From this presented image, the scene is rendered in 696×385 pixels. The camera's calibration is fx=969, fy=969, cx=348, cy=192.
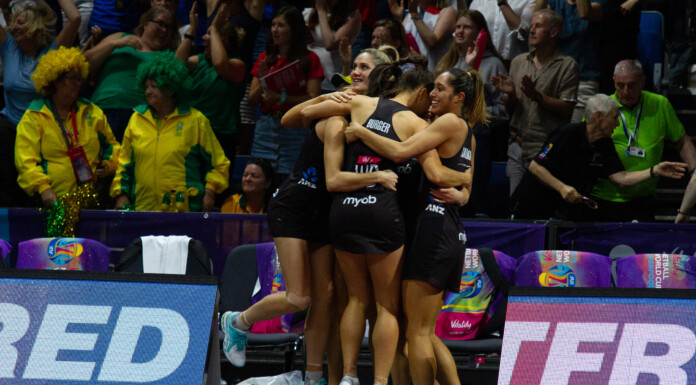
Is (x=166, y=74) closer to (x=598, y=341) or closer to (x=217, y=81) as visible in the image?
(x=217, y=81)

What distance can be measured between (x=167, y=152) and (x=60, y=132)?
0.93m

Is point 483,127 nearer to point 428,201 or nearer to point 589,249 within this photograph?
point 589,249

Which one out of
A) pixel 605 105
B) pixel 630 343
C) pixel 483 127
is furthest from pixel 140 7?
pixel 630 343

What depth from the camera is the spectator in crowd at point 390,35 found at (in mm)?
8016

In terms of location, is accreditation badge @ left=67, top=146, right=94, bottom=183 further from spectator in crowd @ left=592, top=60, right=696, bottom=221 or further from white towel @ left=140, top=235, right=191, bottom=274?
spectator in crowd @ left=592, top=60, right=696, bottom=221

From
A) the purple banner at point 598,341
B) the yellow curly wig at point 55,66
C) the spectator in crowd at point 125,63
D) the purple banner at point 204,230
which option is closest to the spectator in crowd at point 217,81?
the spectator in crowd at point 125,63

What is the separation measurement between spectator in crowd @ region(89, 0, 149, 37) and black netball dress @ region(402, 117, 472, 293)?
5193 millimetres

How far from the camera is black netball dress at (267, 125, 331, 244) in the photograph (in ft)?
18.1

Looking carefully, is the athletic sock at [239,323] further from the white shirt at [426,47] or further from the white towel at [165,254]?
the white shirt at [426,47]

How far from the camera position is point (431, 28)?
348 inches

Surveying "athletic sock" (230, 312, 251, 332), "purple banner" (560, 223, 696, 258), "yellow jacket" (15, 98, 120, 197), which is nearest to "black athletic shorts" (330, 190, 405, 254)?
A: "athletic sock" (230, 312, 251, 332)

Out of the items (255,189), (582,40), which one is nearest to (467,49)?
(582,40)

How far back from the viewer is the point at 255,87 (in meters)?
8.55

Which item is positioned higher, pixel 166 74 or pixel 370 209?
pixel 166 74
